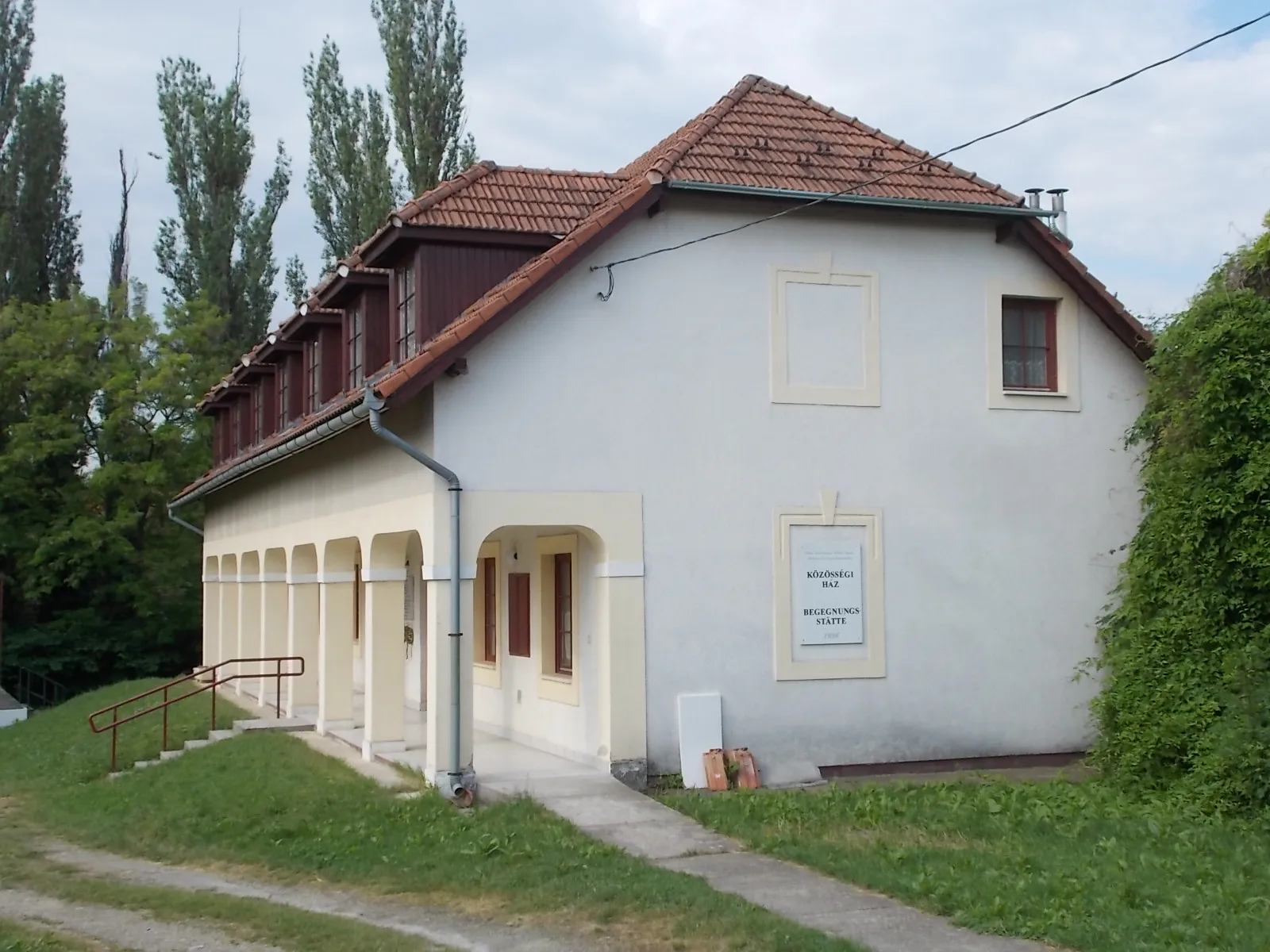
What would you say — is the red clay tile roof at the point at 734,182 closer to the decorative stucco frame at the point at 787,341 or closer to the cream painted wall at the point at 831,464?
the cream painted wall at the point at 831,464

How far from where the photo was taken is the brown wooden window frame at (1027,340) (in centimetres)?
1595

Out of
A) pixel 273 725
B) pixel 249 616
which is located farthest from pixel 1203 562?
pixel 249 616

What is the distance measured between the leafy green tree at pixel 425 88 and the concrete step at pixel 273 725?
18.1m

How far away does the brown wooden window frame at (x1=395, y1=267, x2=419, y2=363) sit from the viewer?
50.0ft

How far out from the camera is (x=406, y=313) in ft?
51.3

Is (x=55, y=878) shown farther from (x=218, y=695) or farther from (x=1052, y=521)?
(x=218, y=695)

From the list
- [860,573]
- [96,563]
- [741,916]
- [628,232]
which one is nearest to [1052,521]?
[860,573]

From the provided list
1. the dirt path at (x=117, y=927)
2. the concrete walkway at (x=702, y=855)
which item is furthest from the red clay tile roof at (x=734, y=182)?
the dirt path at (x=117, y=927)

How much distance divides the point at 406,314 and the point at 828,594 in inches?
212

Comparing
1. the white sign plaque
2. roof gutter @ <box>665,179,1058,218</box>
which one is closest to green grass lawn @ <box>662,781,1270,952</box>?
the white sign plaque

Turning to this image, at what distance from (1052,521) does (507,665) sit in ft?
21.7

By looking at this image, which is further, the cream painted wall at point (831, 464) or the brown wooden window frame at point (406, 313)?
the brown wooden window frame at point (406, 313)

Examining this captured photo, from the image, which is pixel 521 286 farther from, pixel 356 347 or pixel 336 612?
pixel 336 612

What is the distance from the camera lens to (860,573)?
49.2ft
